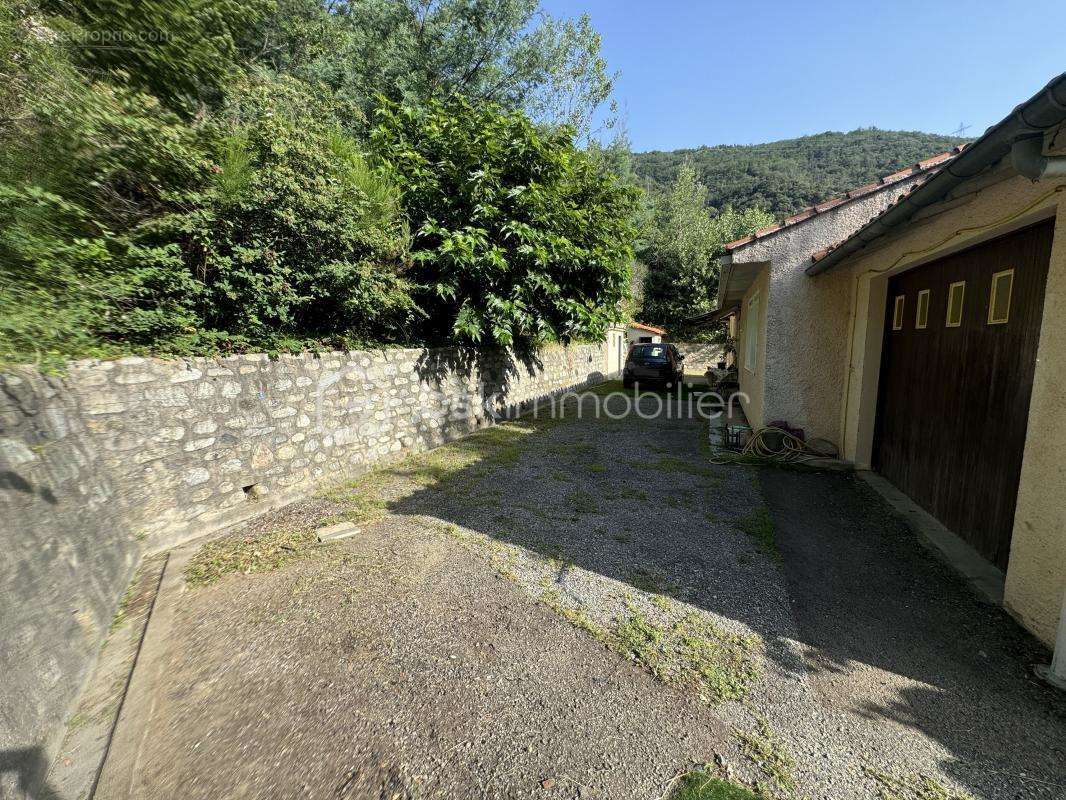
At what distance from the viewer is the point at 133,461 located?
3.62 m

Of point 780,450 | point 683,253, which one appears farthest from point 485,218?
point 683,253

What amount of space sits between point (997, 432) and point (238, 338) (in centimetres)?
683

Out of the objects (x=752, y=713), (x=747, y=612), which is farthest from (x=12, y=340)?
(x=747, y=612)

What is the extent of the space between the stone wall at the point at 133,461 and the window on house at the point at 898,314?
6442mm

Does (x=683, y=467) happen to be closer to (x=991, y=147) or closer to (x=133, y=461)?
(x=991, y=147)

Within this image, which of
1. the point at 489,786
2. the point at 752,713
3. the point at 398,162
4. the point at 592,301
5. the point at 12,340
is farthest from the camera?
the point at 592,301

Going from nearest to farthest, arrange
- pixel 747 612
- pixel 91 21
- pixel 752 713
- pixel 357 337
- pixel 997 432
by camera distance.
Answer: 1. pixel 752 713
2. pixel 747 612
3. pixel 997 432
4. pixel 91 21
5. pixel 357 337

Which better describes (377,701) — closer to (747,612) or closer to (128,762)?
(128,762)

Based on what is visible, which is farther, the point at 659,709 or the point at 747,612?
the point at 747,612

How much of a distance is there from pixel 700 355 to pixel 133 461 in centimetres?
2419

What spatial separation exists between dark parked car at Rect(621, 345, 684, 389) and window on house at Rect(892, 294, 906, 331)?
9.12 metres

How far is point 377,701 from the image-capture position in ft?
7.63

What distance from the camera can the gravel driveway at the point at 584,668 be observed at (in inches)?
76.0

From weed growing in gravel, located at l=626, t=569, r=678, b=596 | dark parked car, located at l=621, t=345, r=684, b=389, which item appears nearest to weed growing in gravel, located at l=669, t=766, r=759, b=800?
weed growing in gravel, located at l=626, t=569, r=678, b=596
